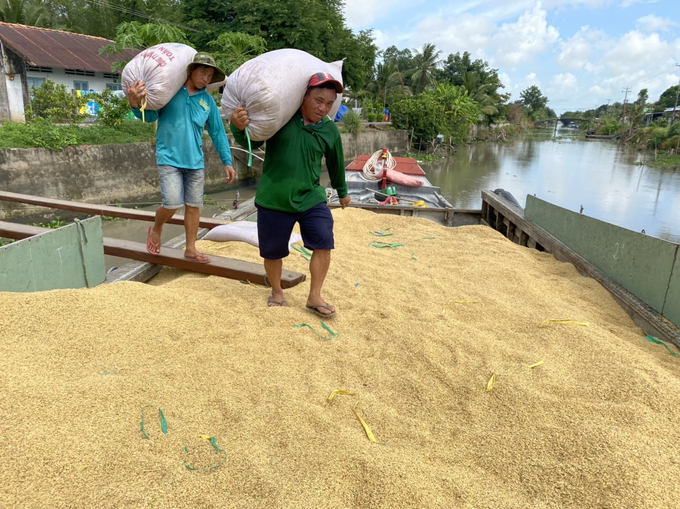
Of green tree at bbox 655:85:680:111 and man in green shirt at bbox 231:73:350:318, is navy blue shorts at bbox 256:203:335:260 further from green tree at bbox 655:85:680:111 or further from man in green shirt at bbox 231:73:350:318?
green tree at bbox 655:85:680:111

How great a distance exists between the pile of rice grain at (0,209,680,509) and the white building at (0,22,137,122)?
58.6 ft

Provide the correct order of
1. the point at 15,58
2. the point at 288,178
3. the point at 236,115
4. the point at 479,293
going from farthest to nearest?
the point at 15,58, the point at 479,293, the point at 288,178, the point at 236,115

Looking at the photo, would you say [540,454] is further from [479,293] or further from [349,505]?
[479,293]

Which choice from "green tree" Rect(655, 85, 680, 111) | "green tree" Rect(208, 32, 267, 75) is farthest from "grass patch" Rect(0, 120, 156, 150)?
"green tree" Rect(655, 85, 680, 111)

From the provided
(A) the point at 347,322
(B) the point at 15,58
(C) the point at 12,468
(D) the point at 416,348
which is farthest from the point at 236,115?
(B) the point at 15,58

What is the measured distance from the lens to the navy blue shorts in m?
2.61

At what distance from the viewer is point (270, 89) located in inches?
89.8

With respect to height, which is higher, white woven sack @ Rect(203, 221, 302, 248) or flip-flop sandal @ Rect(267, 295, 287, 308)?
white woven sack @ Rect(203, 221, 302, 248)

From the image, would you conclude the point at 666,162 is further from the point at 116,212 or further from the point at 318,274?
the point at 116,212

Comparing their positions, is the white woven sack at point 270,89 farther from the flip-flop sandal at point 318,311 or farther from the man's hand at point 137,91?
the flip-flop sandal at point 318,311

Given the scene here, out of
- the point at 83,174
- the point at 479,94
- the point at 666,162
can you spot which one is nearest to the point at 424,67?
the point at 479,94

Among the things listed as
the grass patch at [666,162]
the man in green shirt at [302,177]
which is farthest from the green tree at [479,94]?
the man in green shirt at [302,177]

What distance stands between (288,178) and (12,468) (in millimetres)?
1792

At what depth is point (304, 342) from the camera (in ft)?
7.80
